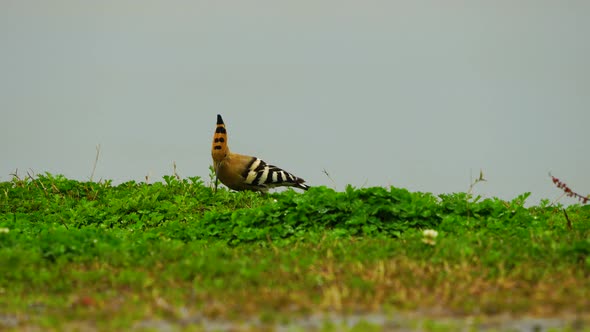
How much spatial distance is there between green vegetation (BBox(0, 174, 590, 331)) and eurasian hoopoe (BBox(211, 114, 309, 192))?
230 centimetres

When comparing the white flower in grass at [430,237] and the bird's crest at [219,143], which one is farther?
the bird's crest at [219,143]

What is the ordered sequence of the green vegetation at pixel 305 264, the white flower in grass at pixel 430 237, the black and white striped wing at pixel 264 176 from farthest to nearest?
the black and white striped wing at pixel 264 176 → the white flower in grass at pixel 430 237 → the green vegetation at pixel 305 264

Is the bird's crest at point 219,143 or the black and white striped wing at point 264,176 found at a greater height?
the bird's crest at point 219,143

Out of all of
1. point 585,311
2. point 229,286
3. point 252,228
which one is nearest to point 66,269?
point 229,286

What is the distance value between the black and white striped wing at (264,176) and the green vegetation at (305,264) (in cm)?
234

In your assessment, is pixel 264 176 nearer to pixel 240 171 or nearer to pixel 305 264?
pixel 240 171

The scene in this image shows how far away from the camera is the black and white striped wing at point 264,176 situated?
17359 millimetres

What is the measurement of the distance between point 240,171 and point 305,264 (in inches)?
327

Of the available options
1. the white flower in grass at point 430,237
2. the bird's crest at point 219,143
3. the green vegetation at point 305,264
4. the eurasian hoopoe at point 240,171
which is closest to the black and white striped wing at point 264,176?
the eurasian hoopoe at point 240,171

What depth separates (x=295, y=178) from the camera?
18.1 m

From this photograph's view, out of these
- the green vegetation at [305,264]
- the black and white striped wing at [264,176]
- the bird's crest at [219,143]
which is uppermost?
the bird's crest at [219,143]

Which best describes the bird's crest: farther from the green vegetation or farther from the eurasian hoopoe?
the green vegetation

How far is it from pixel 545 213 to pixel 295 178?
5.86 m

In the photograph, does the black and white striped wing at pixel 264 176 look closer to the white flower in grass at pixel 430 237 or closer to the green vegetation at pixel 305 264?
the green vegetation at pixel 305 264
